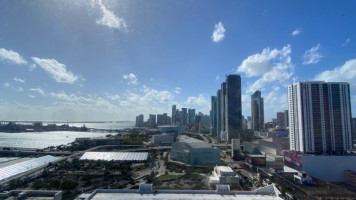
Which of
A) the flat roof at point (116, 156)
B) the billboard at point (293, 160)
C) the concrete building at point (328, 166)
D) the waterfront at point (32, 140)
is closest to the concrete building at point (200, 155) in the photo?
the flat roof at point (116, 156)

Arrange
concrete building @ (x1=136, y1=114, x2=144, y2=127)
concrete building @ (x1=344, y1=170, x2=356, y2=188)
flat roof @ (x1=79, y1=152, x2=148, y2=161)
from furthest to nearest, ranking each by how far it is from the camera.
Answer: concrete building @ (x1=136, y1=114, x2=144, y2=127)
flat roof @ (x1=79, y1=152, x2=148, y2=161)
concrete building @ (x1=344, y1=170, x2=356, y2=188)

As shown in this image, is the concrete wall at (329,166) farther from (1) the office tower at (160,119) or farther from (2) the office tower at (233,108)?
(1) the office tower at (160,119)

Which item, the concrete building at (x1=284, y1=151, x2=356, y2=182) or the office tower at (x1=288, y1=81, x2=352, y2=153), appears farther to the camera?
the office tower at (x1=288, y1=81, x2=352, y2=153)

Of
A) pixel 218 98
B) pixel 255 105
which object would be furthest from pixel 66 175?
pixel 255 105

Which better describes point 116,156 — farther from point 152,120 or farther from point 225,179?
point 152,120

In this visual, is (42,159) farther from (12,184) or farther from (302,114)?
(302,114)

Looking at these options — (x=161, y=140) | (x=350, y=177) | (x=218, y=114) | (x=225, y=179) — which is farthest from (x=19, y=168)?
(x=218, y=114)

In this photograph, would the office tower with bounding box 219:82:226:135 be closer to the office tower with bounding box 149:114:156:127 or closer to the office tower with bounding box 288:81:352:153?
the office tower with bounding box 288:81:352:153

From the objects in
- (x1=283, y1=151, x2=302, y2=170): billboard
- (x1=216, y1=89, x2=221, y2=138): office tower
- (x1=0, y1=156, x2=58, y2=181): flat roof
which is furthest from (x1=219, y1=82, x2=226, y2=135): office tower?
(x1=0, y1=156, x2=58, y2=181): flat roof
